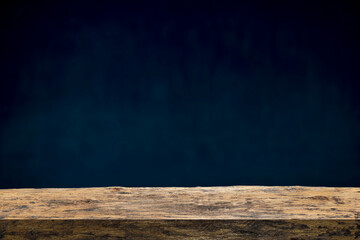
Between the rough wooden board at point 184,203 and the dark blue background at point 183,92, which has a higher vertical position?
the dark blue background at point 183,92

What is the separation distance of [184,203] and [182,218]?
69 millimetres

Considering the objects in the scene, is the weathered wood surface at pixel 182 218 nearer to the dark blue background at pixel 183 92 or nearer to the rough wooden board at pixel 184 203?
the rough wooden board at pixel 184 203

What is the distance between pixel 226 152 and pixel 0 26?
1.51m

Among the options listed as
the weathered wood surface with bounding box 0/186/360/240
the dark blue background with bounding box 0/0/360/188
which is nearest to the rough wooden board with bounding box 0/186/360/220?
the weathered wood surface with bounding box 0/186/360/240

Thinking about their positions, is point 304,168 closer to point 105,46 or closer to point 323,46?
point 323,46

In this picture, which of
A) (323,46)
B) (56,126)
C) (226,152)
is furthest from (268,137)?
(56,126)

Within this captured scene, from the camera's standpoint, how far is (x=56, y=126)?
2.23 metres

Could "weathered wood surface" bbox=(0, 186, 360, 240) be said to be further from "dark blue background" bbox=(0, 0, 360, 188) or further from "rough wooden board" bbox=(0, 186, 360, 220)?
"dark blue background" bbox=(0, 0, 360, 188)

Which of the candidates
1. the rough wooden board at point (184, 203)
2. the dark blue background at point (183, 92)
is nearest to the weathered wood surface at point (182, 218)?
the rough wooden board at point (184, 203)

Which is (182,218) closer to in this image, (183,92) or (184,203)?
(184,203)

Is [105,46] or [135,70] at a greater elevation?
[105,46]

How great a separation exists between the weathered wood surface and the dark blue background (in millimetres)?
1609

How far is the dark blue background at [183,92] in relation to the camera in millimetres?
2180

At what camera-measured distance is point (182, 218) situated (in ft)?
1.63
